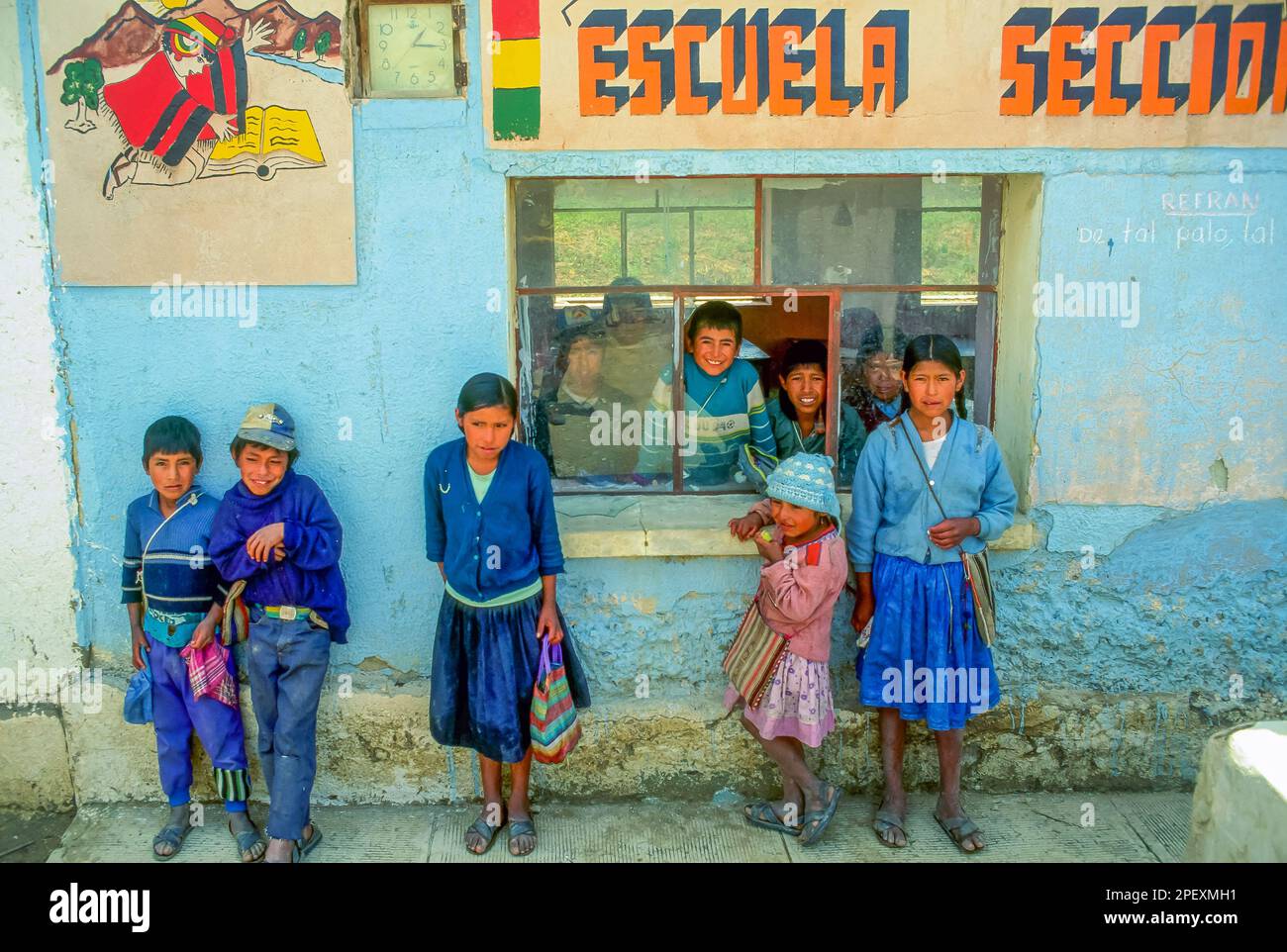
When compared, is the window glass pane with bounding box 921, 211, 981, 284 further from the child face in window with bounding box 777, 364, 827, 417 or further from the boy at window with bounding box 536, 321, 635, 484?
the boy at window with bounding box 536, 321, 635, 484

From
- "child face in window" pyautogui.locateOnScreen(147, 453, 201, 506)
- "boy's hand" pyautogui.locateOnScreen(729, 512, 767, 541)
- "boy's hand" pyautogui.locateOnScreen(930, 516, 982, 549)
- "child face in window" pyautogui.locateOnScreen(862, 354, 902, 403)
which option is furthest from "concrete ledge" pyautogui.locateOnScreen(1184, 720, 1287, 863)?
"child face in window" pyautogui.locateOnScreen(147, 453, 201, 506)

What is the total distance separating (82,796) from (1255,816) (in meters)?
4.03

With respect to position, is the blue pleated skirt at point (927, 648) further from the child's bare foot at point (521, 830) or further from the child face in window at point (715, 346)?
the child's bare foot at point (521, 830)

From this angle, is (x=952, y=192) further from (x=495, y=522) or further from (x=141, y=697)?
(x=141, y=697)

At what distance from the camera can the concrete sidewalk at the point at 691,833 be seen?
377cm

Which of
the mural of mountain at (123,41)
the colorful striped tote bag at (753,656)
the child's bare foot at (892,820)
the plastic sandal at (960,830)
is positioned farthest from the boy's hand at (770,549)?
the mural of mountain at (123,41)

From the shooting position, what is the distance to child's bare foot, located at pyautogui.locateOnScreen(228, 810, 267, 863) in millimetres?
3756

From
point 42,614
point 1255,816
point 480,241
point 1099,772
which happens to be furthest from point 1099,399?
point 42,614

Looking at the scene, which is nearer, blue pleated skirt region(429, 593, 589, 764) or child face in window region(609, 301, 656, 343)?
blue pleated skirt region(429, 593, 589, 764)

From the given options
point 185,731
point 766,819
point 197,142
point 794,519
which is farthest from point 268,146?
point 766,819

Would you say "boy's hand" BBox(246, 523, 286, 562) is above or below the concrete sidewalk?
above

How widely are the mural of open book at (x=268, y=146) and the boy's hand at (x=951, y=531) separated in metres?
2.53

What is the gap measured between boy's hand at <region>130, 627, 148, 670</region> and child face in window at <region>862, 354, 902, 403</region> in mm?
2957

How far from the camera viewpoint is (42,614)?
12.9ft
